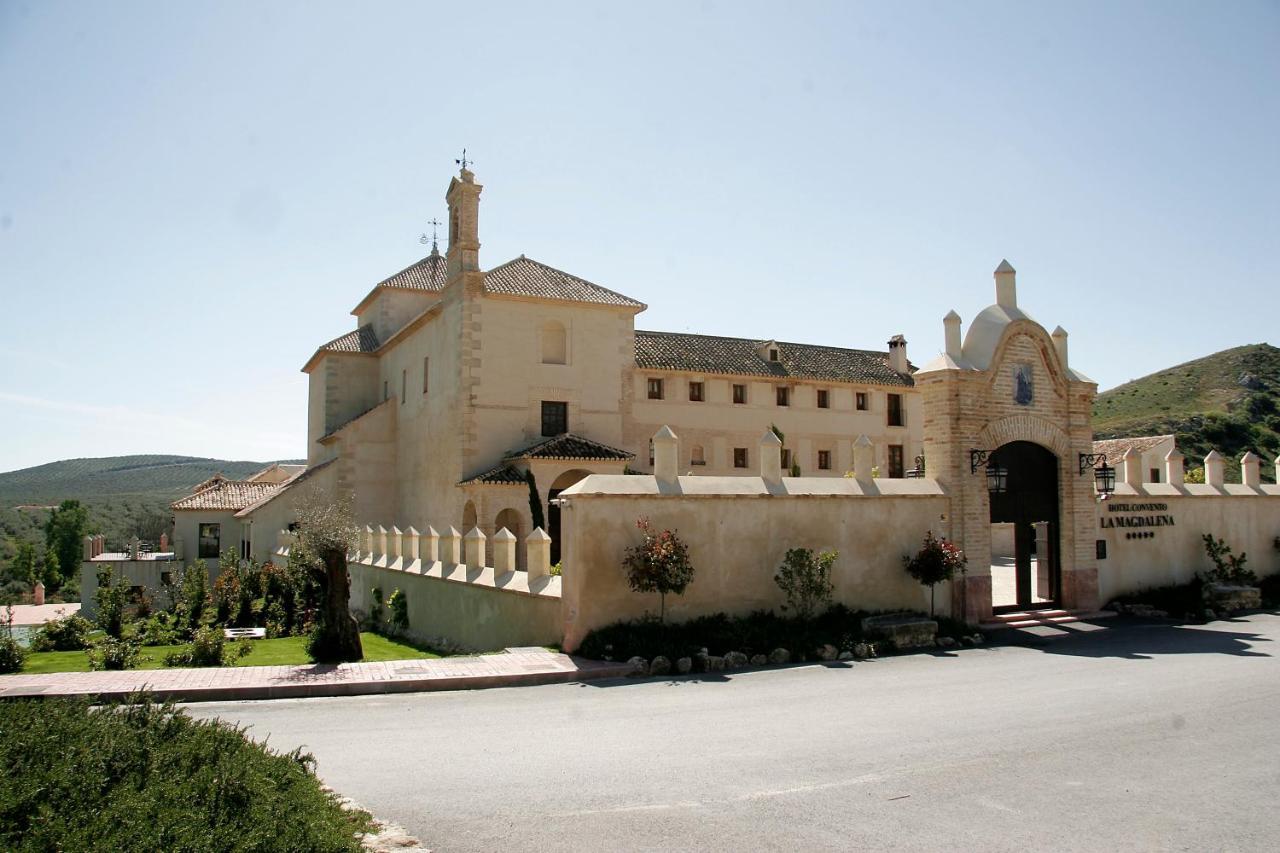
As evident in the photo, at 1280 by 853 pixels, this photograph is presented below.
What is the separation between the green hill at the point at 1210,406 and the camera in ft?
207

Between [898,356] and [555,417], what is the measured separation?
23.1 metres

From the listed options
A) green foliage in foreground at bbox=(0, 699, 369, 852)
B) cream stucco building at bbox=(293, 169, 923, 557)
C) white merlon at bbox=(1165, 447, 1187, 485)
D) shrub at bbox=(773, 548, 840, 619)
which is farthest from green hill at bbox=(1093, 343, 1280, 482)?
green foliage in foreground at bbox=(0, 699, 369, 852)

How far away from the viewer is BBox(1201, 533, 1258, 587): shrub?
21.7 meters

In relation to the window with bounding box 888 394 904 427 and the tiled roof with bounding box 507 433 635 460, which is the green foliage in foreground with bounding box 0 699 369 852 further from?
the window with bounding box 888 394 904 427

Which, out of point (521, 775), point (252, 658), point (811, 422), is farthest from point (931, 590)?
point (811, 422)

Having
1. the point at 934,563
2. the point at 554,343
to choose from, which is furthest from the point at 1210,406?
the point at 934,563

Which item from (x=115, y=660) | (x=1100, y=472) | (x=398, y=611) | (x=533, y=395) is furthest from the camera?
(x=533, y=395)

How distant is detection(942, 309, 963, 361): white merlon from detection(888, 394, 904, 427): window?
2730 centimetres

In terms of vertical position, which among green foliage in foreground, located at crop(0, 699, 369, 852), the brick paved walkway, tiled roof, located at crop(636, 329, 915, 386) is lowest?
the brick paved walkway

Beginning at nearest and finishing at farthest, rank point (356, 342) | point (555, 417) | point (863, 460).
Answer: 1. point (863, 460)
2. point (555, 417)
3. point (356, 342)

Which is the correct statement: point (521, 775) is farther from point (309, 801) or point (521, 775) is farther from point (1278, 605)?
point (1278, 605)

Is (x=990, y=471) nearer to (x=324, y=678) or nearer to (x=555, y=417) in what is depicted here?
(x=324, y=678)

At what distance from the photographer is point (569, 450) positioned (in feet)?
94.1

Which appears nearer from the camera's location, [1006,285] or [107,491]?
[1006,285]
